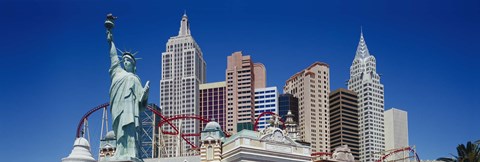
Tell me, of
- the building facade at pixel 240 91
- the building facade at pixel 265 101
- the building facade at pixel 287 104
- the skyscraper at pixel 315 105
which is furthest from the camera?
the building facade at pixel 265 101

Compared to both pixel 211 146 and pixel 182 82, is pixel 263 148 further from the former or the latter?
pixel 182 82

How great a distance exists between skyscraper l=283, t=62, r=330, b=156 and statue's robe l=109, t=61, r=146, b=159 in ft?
298

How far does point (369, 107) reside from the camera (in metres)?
150

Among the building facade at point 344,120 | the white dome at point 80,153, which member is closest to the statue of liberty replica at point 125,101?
the white dome at point 80,153

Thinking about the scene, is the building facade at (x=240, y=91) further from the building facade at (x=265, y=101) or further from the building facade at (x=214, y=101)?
the building facade at (x=214, y=101)

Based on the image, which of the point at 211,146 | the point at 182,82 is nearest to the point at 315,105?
the point at 182,82

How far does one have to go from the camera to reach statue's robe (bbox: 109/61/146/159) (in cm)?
5362

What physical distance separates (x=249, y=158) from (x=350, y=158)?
1522 centimetres

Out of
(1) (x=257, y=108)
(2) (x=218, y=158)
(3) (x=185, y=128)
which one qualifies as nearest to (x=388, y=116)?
(1) (x=257, y=108)

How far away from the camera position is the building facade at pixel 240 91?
145m

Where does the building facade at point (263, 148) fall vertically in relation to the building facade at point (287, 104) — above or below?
below

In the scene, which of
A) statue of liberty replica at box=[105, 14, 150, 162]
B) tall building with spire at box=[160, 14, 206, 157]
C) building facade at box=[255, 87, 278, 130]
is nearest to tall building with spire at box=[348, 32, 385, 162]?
building facade at box=[255, 87, 278, 130]

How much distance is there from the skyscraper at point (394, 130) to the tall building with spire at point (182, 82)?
150ft

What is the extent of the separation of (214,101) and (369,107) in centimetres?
3513
